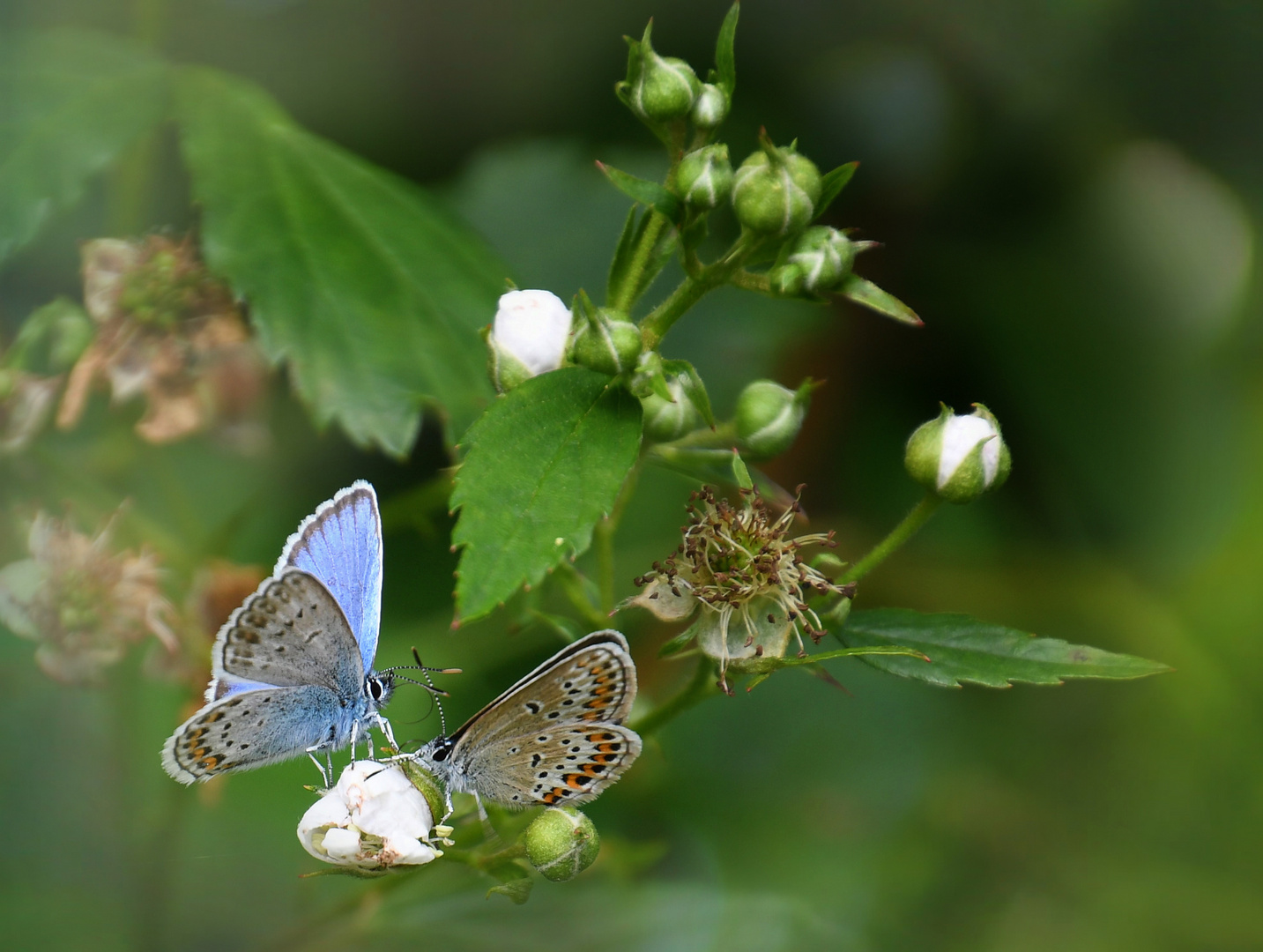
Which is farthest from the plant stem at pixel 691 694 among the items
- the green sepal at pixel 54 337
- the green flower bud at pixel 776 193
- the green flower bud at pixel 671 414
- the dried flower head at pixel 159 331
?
the green sepal at pixel 54 337

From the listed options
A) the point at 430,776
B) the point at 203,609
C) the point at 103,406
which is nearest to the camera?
the point at 430,776

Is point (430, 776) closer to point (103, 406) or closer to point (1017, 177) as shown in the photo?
point (103, 406)

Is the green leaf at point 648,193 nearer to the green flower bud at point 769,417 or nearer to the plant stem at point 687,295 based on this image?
the plant stem at point 687,295

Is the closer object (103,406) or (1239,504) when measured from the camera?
(103,406)

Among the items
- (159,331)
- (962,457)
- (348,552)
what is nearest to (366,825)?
(348,552)

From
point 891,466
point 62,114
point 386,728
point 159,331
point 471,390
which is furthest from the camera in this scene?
point 891,466

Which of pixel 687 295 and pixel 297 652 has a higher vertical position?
pixel 687 295

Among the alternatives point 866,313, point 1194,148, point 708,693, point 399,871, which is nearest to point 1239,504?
point 1194,148

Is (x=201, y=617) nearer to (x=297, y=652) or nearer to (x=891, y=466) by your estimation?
(x=297, y=652)
